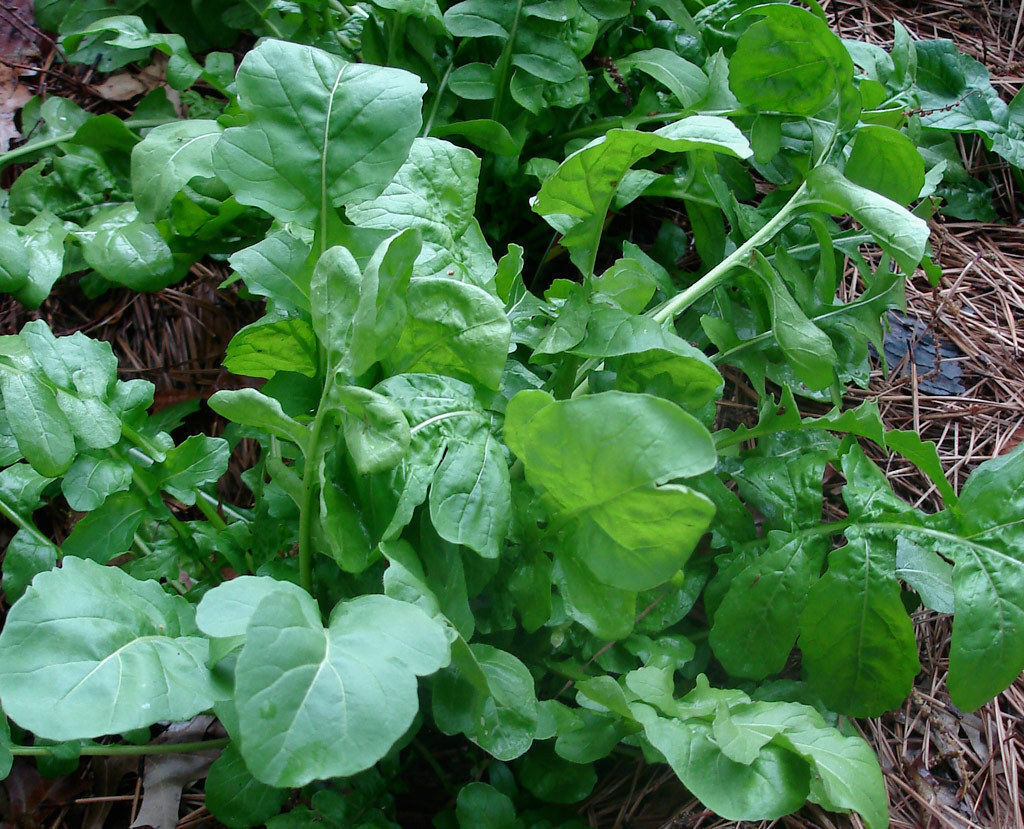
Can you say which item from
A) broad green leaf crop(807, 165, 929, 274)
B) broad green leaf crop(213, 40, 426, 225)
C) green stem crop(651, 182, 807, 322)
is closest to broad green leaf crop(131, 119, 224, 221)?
broad green leaf crop(213, 40, 426, 225)

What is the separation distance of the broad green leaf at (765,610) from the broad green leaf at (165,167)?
3.61ft

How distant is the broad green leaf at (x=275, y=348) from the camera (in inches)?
44.0

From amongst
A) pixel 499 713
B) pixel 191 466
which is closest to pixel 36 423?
pixel 191 466

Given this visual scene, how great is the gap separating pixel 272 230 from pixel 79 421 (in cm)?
42

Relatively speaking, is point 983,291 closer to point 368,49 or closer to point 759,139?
point 759,139

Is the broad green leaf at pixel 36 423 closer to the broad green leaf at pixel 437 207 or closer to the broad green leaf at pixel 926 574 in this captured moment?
the broad green leaf at pixel 437 207

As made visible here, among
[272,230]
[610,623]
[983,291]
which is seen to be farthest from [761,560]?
[983,291]

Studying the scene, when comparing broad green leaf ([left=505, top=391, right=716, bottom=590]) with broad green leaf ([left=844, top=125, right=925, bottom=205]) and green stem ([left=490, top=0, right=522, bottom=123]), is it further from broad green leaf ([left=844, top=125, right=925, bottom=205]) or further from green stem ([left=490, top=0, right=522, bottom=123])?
green stem ([left=490, top=0, right=522, bottom=123])

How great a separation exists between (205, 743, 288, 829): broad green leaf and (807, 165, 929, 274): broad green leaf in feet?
3.71

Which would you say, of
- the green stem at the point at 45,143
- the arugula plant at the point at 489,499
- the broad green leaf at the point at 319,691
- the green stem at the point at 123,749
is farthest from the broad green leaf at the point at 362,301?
the green stem at the point at 45,143

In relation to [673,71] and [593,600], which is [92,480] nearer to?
[593,600]

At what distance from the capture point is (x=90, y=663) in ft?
2.74

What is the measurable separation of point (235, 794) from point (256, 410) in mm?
570

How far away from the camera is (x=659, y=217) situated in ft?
6.13
